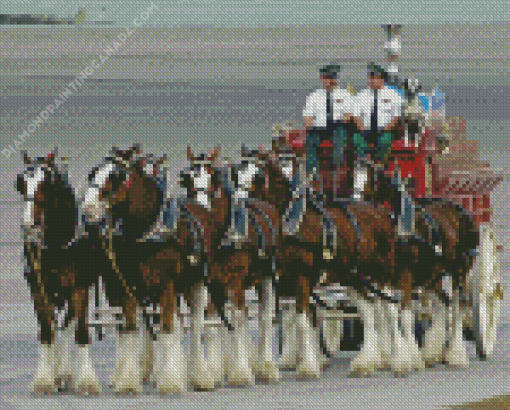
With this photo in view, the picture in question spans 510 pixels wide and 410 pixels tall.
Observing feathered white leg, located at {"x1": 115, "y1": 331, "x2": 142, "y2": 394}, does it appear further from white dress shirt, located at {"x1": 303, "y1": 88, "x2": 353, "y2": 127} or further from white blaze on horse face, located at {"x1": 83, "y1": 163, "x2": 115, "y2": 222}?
white dress shirt, located at {"x1": 303, "y1": 88, "x2": 353, "y2": 127}

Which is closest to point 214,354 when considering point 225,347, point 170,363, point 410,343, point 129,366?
point 225,347

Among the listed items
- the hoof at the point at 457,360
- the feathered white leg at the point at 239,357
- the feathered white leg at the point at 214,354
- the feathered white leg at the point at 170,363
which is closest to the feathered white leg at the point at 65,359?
the feathered white leg at the point at 170,363

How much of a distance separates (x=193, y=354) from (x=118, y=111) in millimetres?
46015

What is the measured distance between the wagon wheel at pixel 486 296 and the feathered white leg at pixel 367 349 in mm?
1433

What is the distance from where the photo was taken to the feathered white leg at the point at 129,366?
67.1ft

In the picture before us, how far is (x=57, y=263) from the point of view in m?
20.5

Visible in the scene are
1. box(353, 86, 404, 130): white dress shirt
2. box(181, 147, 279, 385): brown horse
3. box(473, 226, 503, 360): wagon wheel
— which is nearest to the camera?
box(181, 147, 279, 385): brown horse

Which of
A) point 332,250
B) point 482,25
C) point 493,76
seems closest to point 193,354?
point 332,250

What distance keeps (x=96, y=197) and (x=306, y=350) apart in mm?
2599

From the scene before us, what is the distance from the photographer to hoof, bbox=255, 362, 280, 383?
21297 millimetres

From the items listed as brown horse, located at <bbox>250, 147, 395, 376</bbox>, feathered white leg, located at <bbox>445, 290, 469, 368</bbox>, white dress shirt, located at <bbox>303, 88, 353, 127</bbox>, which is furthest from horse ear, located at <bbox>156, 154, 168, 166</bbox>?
feathered white leg, located at <bbox>445, 290, 469, 368</bbox>

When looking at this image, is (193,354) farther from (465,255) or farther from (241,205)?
(465,255)

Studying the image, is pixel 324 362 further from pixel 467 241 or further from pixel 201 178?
pixel 201 178

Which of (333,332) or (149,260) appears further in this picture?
(333,332)
